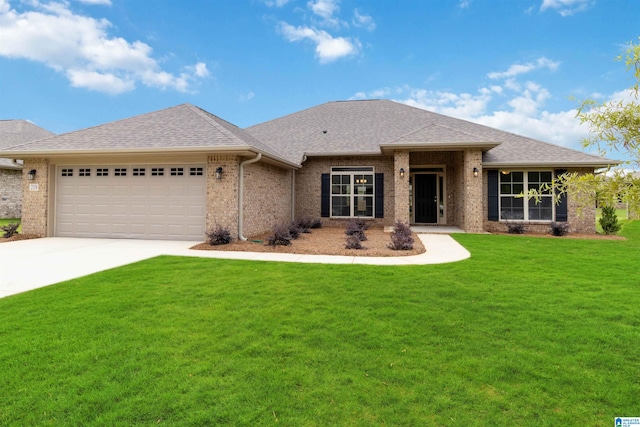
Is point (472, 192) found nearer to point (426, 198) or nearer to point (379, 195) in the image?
point (426, 198)

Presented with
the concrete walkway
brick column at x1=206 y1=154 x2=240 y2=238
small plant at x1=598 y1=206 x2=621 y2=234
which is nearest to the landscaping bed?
the concrete walkway

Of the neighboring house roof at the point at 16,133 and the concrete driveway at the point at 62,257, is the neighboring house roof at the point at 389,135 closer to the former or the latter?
the concrete driveway at the point at 62,257

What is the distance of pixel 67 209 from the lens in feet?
36.7

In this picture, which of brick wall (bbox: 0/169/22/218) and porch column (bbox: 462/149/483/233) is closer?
porch column (bbox: 462/149/483/233)

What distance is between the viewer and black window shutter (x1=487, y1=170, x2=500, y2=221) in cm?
1320

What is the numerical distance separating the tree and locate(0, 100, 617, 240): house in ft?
26.4

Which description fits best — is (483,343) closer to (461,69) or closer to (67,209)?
(67,209)

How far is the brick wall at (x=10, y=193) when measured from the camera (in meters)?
18.9

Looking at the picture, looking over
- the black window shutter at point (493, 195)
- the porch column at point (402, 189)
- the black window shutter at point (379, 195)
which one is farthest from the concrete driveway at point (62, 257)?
the black window shutter at point (493, 195)

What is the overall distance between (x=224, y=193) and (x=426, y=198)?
9.55 meters

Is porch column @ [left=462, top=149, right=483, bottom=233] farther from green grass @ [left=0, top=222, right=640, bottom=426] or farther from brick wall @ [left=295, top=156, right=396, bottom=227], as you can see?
green grass @ [left=0, top=222, right=640, bottom=426]

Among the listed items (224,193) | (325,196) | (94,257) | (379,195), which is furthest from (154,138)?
(379,195)

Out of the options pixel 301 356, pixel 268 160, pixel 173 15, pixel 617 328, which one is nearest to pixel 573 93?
pixel 617 328

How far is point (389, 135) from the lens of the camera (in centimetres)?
1616
